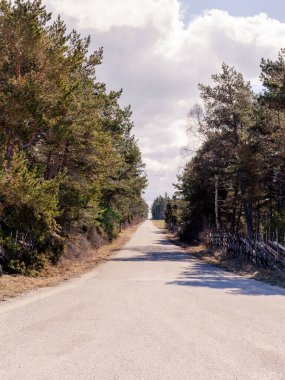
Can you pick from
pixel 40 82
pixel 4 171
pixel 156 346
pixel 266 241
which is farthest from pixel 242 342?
pixel 266 241

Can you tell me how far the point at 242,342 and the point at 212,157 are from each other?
22645 mm

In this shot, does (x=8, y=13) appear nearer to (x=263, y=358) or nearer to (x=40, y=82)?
(x=40, y=82)

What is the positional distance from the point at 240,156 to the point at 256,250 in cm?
532

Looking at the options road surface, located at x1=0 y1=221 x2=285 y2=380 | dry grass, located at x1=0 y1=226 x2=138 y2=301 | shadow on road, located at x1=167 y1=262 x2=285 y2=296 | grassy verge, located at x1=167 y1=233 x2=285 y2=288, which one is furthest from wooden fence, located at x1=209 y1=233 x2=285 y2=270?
dry grass, located at x1=0 y1=226 x2=138 y2=301

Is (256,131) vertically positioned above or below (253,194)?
above

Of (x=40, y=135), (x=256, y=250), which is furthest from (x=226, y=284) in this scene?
(x=40, y=135)

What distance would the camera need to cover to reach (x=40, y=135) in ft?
54.2

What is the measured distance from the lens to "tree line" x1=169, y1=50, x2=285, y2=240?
68.2ft

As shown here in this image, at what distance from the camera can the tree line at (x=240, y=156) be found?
68.2ft

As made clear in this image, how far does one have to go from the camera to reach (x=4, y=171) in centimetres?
1255

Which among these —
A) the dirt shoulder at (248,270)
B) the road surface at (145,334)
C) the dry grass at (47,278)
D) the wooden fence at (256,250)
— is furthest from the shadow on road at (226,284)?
the dry grass at (47,278)

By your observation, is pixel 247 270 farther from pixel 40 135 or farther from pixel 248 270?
pixel 40 135

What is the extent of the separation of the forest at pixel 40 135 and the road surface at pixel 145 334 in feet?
11.5

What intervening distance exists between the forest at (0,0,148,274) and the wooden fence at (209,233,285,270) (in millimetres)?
8684
